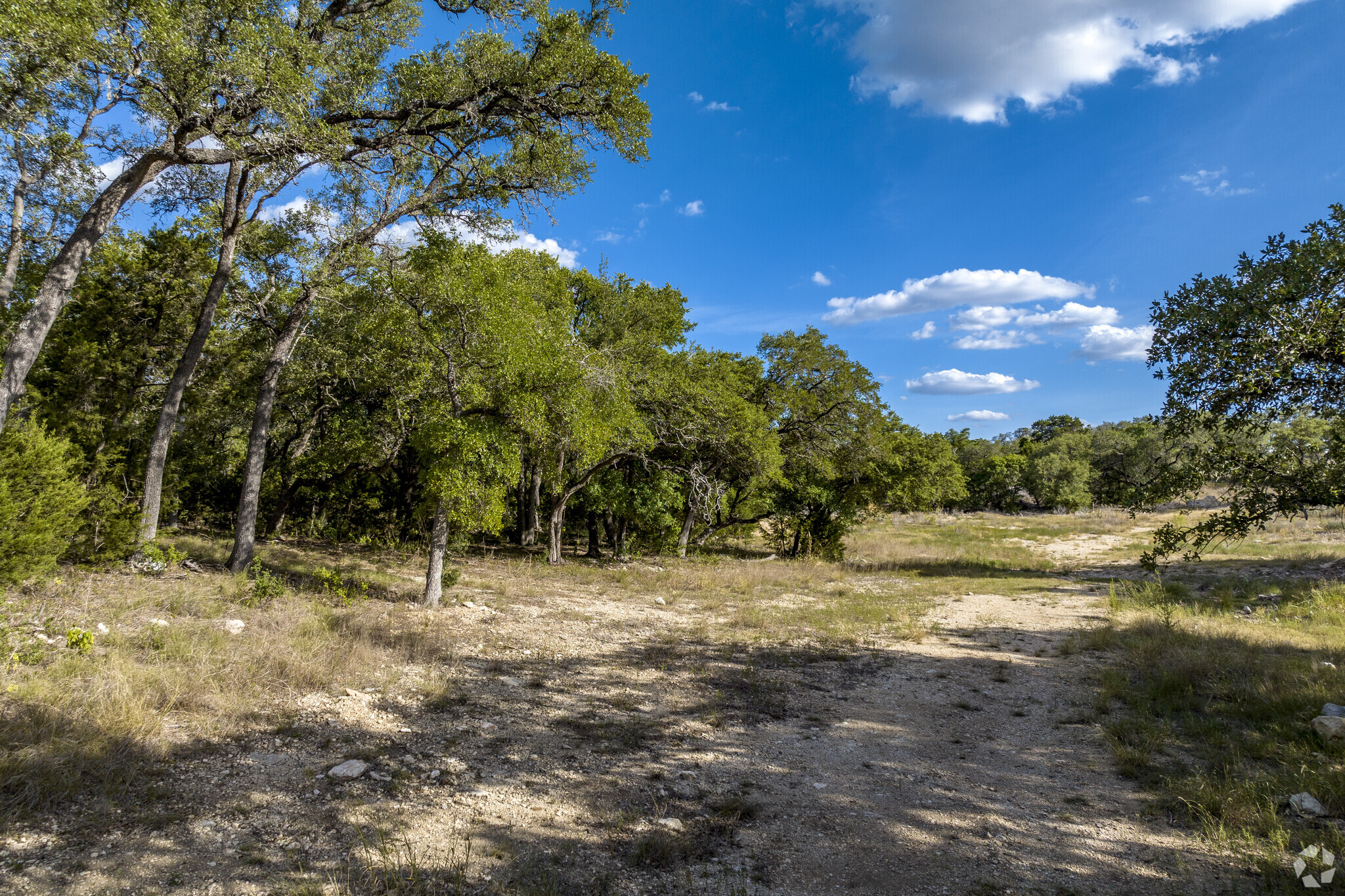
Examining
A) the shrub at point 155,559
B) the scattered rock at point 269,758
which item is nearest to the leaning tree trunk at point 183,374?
the shrub at point 155,559

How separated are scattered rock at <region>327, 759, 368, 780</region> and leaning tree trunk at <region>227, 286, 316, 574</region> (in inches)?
345

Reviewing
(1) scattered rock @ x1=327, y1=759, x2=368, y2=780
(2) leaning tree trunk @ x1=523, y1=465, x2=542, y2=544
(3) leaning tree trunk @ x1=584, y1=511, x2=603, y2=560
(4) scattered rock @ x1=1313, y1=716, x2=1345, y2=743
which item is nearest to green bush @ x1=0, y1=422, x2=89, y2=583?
(1) scattered rock @ x1=327, y1=759, x2=368, y2=780

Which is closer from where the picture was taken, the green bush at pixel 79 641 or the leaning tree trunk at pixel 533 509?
the green bush at pixel 79 641

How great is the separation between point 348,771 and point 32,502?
690cm

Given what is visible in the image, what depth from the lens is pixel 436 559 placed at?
1149 centimetres

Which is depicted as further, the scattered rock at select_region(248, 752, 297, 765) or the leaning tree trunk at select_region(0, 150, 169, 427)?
the leaning tree trunk at select_region(0, 150, 169, 427)

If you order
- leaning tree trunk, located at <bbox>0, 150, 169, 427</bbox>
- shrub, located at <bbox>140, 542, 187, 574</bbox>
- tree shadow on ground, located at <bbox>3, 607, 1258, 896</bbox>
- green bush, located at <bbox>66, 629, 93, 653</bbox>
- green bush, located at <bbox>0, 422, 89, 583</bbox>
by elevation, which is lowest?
tree shadow on ground, located at <bbox>3, 607, 1258, 896</bbox>

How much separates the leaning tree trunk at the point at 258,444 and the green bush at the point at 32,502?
3192 mm

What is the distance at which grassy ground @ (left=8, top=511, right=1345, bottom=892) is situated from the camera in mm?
4699

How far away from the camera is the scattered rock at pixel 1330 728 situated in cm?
557

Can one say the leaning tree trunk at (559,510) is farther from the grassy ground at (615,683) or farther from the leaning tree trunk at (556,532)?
the grassy ground at (615,683)

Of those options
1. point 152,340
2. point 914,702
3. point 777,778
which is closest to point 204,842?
point 777,778

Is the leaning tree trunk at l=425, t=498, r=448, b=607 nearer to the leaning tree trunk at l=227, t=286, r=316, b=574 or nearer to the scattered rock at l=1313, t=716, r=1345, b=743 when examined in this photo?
the leaning tree trunk at l=227, t=286, r=316, b=574

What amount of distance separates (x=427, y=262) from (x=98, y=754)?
27.9 feet
